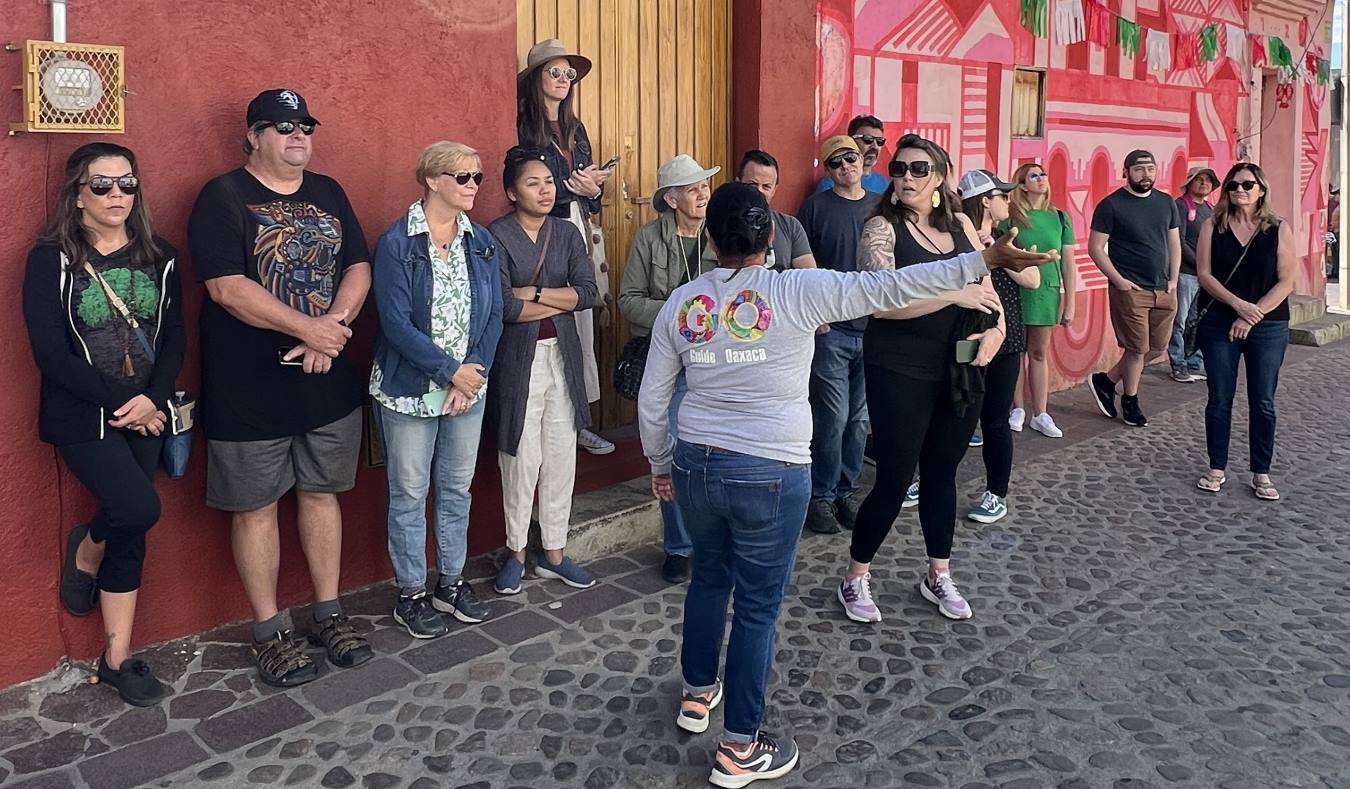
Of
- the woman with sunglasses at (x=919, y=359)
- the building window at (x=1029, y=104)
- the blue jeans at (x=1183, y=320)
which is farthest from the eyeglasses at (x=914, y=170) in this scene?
the blue jeans at (x=1183, y=320)

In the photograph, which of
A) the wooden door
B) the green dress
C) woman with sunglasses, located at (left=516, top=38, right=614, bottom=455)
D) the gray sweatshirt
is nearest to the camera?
the gray sweatshirt

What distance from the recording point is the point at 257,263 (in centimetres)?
389

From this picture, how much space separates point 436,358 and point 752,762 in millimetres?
1834

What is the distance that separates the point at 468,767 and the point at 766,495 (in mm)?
1219

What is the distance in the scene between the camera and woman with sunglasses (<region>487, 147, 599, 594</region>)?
4.61m

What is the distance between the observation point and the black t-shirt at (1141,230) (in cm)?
825

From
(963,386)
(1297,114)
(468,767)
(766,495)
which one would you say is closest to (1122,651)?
(963,386)

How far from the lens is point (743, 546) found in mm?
3189

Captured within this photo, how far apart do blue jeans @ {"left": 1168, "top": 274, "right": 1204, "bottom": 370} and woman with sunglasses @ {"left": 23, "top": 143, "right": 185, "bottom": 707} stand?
8.79 meters

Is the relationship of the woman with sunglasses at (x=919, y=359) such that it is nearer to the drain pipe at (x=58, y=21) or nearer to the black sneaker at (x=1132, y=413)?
the drain pipe at (x=58, y=21)

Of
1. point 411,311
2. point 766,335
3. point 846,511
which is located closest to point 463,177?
point 411,311

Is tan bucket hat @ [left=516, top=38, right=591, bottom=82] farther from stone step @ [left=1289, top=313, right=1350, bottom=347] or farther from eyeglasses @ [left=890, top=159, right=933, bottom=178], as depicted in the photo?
stone step @ [left=1289, top=313, right=1350, bottom=347]

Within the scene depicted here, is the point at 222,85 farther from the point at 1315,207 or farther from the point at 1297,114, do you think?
the point at 1315,207

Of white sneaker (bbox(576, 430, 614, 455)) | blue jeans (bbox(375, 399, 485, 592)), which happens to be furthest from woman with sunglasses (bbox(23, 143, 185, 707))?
white sneaker (bbox(576, 430, 614, 455))
